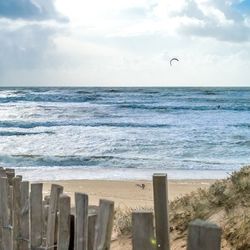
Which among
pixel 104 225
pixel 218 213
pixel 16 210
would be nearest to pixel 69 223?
Result: pixel 104 225

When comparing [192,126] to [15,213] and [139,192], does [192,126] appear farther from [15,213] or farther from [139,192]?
[15,213]

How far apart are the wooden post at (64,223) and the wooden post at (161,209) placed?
3.56ft

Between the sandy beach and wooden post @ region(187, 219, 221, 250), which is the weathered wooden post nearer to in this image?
wooden post @ region(187, 219, 221, 250)

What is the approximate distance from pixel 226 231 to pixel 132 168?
10120 millimetres

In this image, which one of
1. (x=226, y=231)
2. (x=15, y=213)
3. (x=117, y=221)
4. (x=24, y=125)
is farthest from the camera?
(x=24, y=125)

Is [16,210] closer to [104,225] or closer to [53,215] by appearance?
[53,215]

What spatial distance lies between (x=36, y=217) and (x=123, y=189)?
768 cm

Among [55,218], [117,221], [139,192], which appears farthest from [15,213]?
[139,192]

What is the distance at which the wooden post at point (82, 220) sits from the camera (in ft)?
11.0

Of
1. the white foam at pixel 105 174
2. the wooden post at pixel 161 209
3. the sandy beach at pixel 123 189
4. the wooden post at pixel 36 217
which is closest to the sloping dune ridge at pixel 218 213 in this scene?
the wooden post at pixel 36 217

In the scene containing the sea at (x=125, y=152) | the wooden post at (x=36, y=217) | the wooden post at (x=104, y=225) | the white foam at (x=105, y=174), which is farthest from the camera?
the sea at (x=125, y=152)

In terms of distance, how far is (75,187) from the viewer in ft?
39.0

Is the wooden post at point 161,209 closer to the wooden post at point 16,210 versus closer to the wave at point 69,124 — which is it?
the wooden post at point 16,210

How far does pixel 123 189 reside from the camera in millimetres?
11664
